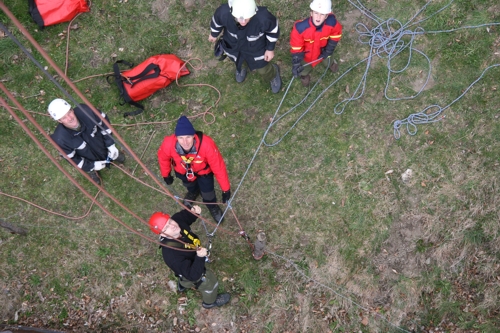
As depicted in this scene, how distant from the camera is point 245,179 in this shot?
6605 millimetres

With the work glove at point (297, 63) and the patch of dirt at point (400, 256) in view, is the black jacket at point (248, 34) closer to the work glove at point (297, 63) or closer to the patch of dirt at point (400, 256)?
the work glove at point (297, 63)

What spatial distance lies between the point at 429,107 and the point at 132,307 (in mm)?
5770

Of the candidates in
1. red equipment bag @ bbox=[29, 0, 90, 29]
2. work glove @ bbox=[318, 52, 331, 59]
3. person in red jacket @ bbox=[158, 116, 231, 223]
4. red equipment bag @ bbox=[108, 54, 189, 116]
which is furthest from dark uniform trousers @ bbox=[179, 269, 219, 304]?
red equipment bag @ bbox=[29, 0, 90, 29]

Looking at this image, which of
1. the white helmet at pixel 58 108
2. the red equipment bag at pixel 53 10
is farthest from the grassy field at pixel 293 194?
the white helmet at pixel 58 108

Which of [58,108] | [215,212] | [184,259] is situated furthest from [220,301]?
[58,108]

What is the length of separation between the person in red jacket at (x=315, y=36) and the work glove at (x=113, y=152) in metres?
3.13

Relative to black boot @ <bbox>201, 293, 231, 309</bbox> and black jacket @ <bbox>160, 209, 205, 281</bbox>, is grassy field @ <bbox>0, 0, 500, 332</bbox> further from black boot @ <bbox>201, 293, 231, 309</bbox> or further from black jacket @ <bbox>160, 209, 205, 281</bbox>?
black jacket @ <bbox>160, 209, 205, 281</bbox>

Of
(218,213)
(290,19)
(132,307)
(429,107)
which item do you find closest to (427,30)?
(429,107)

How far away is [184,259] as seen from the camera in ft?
16.0

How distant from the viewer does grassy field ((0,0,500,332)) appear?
594cm

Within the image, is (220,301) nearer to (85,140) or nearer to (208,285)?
(208,285)

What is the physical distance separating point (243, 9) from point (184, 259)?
331cm

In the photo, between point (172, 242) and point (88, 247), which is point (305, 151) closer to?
point (172, 242)

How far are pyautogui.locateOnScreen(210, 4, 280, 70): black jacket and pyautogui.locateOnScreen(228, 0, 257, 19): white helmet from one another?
314 mm
